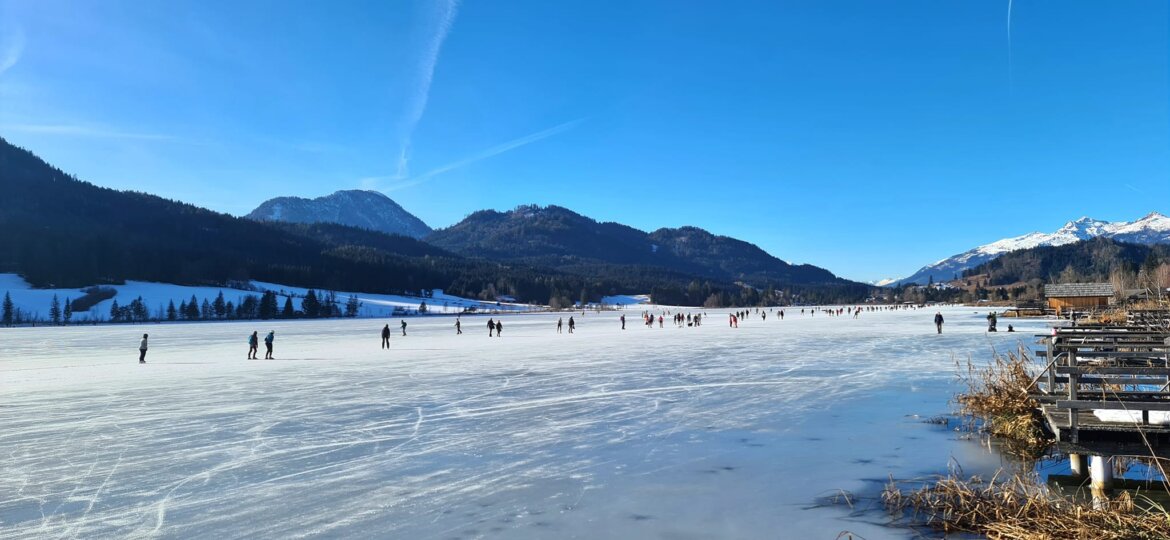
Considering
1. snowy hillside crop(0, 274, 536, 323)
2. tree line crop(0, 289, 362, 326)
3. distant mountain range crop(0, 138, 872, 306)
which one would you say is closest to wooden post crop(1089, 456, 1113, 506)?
tree line crop(0, 289, 362, 326)

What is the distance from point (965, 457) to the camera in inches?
287

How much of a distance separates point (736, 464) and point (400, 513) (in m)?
3.68

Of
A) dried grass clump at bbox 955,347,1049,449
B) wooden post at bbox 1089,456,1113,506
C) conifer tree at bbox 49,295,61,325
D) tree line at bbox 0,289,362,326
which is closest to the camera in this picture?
wooden post at bbox 1089,456,1113,506

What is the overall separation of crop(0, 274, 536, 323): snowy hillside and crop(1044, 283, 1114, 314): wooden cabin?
94731 mm

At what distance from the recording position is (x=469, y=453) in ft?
25.2

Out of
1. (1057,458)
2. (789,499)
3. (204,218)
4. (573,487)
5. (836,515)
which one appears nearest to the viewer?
(836,515)

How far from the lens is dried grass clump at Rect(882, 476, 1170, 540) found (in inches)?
155

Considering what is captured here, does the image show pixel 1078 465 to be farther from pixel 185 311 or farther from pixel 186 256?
pixel 186 256

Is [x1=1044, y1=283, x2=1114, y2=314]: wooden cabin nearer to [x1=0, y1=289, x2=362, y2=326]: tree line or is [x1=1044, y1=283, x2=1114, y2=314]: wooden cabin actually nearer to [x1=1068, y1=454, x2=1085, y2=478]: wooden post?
[x1=1068, y1=454, x2=1085, y2=478]: wooden post

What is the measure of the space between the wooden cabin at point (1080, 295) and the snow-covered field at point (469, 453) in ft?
128

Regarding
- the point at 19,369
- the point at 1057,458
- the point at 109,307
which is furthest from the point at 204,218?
the point at 1057,458

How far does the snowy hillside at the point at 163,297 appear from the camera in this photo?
320ft

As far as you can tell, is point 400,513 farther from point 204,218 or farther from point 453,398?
point 204,218

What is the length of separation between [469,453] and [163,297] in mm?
121328
